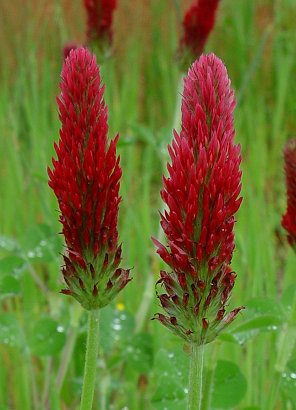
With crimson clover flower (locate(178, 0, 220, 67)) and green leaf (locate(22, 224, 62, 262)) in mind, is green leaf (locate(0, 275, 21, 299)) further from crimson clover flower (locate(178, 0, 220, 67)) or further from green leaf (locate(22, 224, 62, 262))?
crimson clover flower (locate(178, 0, 220, 67))

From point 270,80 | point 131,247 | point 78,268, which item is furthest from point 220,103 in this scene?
point 270,80

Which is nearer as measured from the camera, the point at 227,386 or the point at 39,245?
the point at 227,386

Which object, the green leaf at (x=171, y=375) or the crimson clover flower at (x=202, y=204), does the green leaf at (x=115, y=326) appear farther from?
the crimson clover flower at (x=202, y=204)

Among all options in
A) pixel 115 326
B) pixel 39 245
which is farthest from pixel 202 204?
pixel 39 245

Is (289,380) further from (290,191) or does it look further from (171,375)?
(290,191)

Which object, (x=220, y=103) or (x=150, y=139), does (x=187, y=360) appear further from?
(x=150, y=139)

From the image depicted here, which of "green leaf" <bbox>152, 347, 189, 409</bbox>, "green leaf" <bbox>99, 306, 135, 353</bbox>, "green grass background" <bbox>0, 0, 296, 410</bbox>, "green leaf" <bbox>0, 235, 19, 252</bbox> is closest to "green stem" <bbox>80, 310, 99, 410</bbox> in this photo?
"green grass background" <bbox>0, 0, 296, 410</bbox>

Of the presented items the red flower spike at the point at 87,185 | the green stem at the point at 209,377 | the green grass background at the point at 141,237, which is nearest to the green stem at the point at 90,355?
the red flower spike at the point at 87,185
